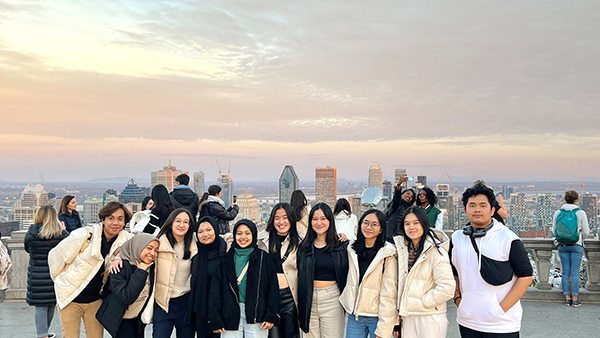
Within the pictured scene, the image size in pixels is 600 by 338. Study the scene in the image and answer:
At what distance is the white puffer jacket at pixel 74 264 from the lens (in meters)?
3.51

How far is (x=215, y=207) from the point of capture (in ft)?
19.0

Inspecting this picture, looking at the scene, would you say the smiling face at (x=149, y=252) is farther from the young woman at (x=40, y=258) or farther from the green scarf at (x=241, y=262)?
the young woman at (x=40, y=258)

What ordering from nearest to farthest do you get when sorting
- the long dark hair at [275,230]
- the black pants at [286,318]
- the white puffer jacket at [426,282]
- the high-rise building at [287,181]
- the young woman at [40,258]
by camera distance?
the white puffer jacket at [426,282]
the black pants at [286,318]
the long dark hair at [275,230]
the young woman at [40,258]
the high-rise building at [287,181]

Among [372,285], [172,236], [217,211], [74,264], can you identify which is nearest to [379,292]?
[372,285]

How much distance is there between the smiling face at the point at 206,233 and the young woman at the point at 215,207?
2.22m

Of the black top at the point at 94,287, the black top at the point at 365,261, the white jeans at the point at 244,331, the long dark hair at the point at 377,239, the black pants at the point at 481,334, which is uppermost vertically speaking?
the long dark hair at the point at 377,239

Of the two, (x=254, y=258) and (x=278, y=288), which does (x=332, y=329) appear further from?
(x=254, y=258)

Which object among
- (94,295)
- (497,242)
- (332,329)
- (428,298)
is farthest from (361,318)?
(94,295)

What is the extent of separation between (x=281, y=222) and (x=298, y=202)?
131 centimetres

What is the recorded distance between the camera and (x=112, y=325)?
336 centimetres

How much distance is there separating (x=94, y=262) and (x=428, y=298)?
3107 mm

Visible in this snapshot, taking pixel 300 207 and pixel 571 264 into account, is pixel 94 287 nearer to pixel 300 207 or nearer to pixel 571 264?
pixel 300 207

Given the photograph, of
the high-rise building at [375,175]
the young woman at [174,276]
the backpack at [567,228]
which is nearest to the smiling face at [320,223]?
the young woman at [174,276]

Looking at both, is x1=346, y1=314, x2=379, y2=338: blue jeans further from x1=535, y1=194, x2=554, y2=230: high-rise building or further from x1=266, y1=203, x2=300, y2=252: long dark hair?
x1=535, y1=194, x2=554, y2=230: high-rise building
